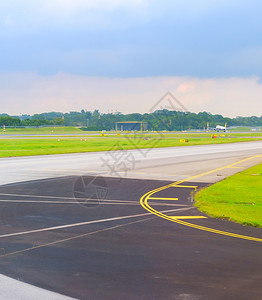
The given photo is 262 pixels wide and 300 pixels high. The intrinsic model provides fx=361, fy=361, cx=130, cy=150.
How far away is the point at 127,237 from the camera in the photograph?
43.1ft

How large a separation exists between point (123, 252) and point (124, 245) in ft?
2.34

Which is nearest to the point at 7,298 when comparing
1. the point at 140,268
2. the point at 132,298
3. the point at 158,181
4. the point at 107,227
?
the point at 132,298

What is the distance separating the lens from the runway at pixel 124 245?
9031 millimetres

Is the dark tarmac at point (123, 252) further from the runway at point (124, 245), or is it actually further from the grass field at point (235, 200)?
the grass field at point (235, 200)

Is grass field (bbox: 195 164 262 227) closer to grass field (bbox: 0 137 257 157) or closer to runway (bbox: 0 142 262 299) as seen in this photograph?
runway (bbox: 0 142 262 299)

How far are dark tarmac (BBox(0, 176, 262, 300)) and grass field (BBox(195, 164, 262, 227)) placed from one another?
85 centimetres

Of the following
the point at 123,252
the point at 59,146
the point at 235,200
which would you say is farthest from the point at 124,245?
the point at 59,146

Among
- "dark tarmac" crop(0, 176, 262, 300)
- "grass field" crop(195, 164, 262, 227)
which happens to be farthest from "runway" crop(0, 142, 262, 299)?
"grass field" crop(195, 164, 262, 227)

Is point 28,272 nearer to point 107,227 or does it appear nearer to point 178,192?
point 107,227

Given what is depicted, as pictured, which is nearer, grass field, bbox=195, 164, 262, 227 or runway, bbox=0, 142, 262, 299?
runway, bbox=0, 142, 262, 299

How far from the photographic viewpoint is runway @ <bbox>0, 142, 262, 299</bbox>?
9.03 meters

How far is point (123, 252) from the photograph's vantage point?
11508 mm

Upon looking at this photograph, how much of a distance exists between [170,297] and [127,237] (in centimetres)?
487

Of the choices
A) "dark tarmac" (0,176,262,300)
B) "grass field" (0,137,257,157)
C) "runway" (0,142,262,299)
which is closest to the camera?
"dark tarmac" (0,176,262,300)
